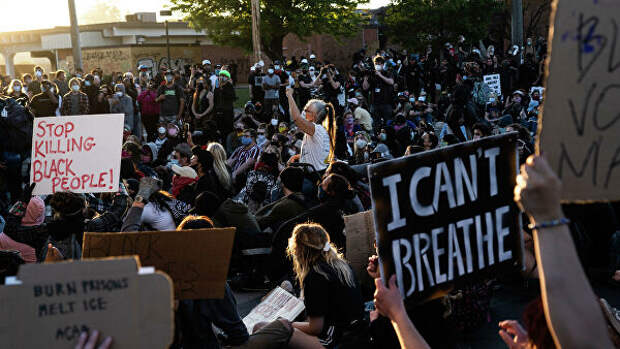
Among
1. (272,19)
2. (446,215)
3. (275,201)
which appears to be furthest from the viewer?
(272,19)

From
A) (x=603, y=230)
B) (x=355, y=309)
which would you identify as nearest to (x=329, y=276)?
(x=355, y=309)

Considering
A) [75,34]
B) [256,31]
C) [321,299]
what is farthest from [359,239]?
[75,34]

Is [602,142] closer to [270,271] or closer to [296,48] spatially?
[270,271]

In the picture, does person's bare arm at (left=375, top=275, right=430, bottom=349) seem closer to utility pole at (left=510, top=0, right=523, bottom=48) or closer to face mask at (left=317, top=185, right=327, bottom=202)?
face mask at (left=317, top=185, right=327, bottom=202)

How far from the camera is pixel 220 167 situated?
8188 mm

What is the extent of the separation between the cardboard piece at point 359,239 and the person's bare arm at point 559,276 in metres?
3.68

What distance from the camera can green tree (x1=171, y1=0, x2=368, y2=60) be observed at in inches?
1340

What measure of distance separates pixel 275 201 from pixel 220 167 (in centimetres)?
116

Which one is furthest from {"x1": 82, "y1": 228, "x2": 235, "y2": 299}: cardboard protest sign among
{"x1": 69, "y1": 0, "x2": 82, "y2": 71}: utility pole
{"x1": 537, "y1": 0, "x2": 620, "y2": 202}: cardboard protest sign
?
{"x1": 69, "y1": 0, "x2": 82, "y2": 71}: utility pole

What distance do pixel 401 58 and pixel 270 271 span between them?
18648mm

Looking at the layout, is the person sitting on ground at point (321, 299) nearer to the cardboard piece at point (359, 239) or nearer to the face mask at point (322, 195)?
the cardboard piece at point (359, 239)

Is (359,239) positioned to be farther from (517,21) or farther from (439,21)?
(439,21)

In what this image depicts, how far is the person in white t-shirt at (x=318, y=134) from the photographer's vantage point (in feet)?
24.2

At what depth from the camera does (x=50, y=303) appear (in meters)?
1.74
